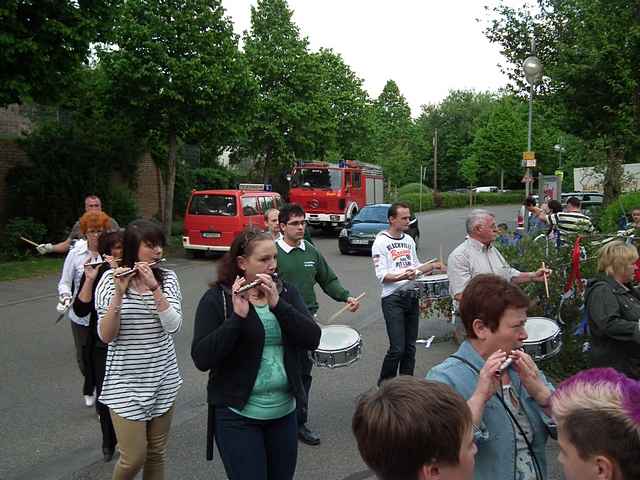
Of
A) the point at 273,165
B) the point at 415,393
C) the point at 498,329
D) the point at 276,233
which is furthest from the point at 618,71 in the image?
the point at 273,165

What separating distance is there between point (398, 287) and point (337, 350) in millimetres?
1273

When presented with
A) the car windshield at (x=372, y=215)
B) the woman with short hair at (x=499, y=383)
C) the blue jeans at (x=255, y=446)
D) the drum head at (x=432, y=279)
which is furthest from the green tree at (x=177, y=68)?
the woman with short hair at (x=499, y=383)

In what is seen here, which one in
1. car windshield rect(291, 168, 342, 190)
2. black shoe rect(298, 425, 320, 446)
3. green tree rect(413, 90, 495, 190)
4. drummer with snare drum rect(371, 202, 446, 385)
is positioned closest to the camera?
black shoe rect(298, 425, 320, 446)

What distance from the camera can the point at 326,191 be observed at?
25531mm

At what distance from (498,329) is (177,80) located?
1801 cm

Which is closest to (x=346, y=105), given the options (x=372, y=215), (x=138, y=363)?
(x=372, y=215)

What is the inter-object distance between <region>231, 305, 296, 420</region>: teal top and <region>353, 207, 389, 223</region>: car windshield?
16970 millimetres

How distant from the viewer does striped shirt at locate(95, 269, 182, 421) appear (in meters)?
3.49

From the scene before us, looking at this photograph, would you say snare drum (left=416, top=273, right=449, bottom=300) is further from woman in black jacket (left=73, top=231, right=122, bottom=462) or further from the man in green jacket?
woman in black jacket (left=73, top=231, right=122, bottom=462)

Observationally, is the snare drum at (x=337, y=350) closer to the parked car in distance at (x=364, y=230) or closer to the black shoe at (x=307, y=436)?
the black shoe at (x=307, y=436)

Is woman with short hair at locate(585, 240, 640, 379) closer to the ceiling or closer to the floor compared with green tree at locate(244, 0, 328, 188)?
closer to the floor

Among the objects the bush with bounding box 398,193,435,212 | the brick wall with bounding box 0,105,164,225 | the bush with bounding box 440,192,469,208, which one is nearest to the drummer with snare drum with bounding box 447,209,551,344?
the brick wall with bounding box 0,105,164,225

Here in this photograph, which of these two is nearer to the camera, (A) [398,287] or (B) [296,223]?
(B) [296,223]

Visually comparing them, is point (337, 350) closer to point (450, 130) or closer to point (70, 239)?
point (70, 239)
